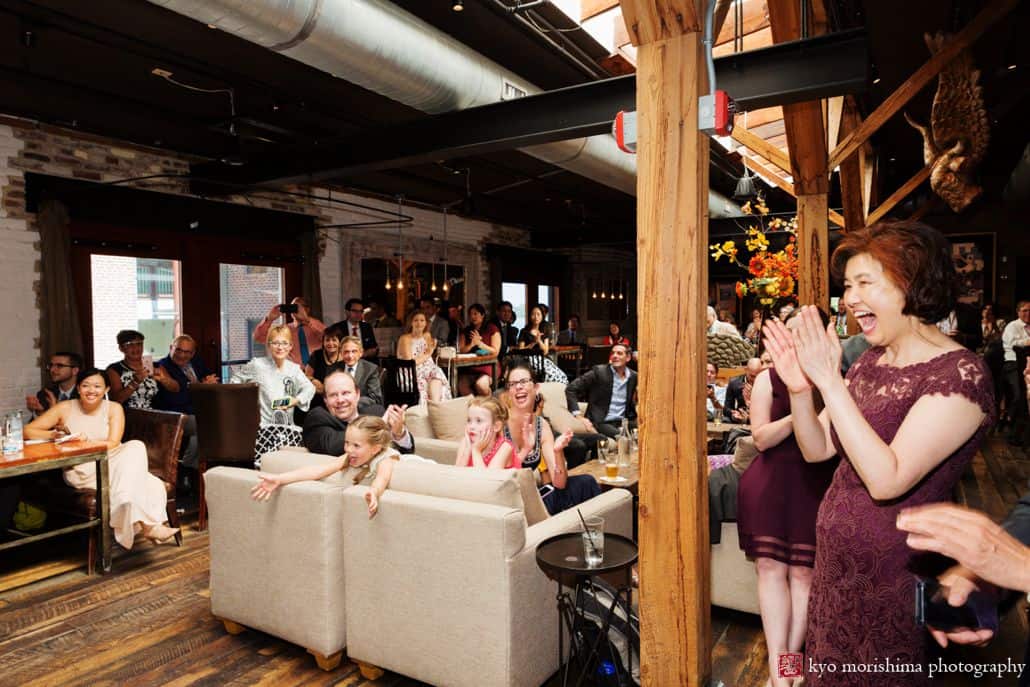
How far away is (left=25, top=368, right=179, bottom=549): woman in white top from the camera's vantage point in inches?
160

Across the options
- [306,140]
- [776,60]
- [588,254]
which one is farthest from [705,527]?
[588,254]

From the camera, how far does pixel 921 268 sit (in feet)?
4.88

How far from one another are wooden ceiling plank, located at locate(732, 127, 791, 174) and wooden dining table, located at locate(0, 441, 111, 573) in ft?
15.3

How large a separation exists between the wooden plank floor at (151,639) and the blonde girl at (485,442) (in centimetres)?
104

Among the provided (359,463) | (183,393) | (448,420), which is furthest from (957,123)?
(183,393)

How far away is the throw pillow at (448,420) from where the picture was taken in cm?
487

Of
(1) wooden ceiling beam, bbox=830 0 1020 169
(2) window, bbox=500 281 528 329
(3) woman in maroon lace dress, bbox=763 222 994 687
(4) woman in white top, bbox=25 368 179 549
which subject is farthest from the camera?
(2) window, bbox=500 281 528 329

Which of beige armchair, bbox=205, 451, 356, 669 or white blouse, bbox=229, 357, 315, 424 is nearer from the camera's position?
beige armchair, bbox=205, 451, 356, 669

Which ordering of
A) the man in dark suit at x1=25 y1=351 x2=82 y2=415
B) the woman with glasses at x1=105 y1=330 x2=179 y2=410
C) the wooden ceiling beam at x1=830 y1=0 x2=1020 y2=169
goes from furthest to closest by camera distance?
the woman with glasses at x1=105 y1=330 x2=179 y2=410, the man in dark suit at x1=25 y1=351 x2=82 y2=415, the wooden ceiling beam at x1=830 y1=0 x2=1020 y2=169

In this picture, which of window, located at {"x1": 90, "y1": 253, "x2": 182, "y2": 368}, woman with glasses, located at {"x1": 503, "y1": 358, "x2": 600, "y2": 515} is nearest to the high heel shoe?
woman with glasses, located at {"x1": 503, "y1": 358, "x2": 600, "y2": 515}

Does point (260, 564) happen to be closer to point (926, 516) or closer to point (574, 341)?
point (926, 516)

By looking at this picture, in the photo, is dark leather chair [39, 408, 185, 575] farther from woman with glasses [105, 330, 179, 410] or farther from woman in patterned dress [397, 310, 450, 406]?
woman in patterned dress [397, 310, 450, 406]

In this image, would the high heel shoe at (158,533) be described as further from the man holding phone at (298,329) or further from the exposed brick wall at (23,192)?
the man holding phone at (298,329)

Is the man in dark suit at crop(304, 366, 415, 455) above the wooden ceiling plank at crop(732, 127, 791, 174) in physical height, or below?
below
